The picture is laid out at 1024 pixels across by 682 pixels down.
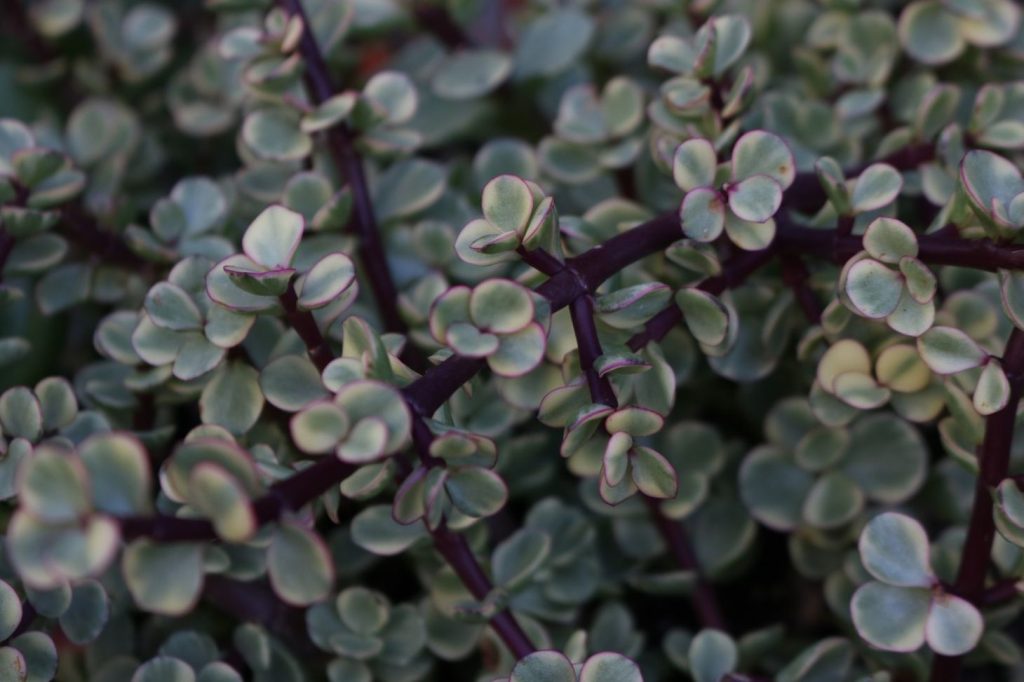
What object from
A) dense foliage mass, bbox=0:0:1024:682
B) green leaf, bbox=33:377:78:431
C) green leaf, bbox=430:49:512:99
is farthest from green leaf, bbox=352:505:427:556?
→ green leaf, bbox=430:49:512:99

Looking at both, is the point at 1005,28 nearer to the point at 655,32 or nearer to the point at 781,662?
the point at 655,32

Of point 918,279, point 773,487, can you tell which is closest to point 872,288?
point 918,279

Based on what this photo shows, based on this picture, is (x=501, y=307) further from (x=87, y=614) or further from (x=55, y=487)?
(x=87, y=614)

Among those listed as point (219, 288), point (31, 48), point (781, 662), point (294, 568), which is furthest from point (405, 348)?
point (31, 48)

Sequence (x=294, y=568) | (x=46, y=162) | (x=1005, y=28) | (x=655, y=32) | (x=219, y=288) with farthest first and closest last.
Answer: (x=655, y=32), (x=1005, y=28), (x=46, y=162), (x=219, y=288), (x=294, y=568)

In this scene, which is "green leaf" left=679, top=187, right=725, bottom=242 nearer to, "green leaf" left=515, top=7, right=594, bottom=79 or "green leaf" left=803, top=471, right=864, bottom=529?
"green leaf" left=803, top=471, right=864, bottom=529

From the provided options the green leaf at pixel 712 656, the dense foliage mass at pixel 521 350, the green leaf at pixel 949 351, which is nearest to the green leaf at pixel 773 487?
the dense foliage mass at pixel 521 350

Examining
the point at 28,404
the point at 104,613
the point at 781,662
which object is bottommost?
the point at 781,662

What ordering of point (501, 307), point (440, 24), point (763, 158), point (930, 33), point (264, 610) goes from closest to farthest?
1. point (501, 307)
2. point (763, 158)
3. point (264, 610)
4. point (930, 33)
5. point (440, 24)
